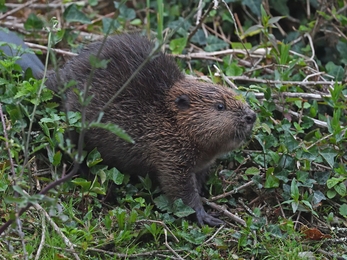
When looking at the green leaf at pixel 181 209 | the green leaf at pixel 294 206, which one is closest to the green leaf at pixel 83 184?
the green leaf at pixel 181 209

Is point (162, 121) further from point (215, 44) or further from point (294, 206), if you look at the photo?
point (215, 44)

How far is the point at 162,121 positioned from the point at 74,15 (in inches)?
86.2

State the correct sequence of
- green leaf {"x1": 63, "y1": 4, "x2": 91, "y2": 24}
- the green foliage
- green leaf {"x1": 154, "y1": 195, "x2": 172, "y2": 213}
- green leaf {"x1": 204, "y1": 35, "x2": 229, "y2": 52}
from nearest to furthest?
1. the green foliage
2. green leaf {"x1": 154, "y1": 195, "x2": 172, "y2": 213}
3. green leaf {"x1": 63, "y1": 4, "x2": 91, "y2": 24}
4. green leaf {"x1": 204, "y1": 35, "x2": 229, "y2": 52}

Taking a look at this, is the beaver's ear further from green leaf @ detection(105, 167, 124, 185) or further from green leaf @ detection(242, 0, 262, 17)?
green leaf @ detection(242, 0, 262, 17)

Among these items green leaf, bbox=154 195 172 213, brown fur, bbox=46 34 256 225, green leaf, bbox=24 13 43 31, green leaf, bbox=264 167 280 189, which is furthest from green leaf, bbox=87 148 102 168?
green leaf, bbox=24 13 43 31

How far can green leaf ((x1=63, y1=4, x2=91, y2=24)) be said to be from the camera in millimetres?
6688

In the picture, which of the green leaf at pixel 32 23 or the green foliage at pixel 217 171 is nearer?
the green foliage at pixel 217 171

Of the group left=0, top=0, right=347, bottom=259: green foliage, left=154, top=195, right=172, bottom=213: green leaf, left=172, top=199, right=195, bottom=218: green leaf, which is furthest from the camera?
left=154, top=195, right=172, bottom=213: green leaf

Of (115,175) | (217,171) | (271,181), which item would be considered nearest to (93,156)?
(115,175)

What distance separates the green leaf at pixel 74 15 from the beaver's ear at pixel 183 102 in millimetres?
2041

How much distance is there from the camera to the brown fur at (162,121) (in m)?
5.04

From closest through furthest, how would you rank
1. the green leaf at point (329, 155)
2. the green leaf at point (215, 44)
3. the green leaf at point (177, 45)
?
the green leaf at point (329, 155) < the green leaf at point (177, 45) < the green leaf at point (215, 44)

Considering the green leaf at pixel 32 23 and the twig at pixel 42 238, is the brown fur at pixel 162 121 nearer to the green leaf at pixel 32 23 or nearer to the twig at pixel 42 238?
the twig at pixel 42 238

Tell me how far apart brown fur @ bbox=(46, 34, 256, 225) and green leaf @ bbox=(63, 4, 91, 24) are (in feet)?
5.30
